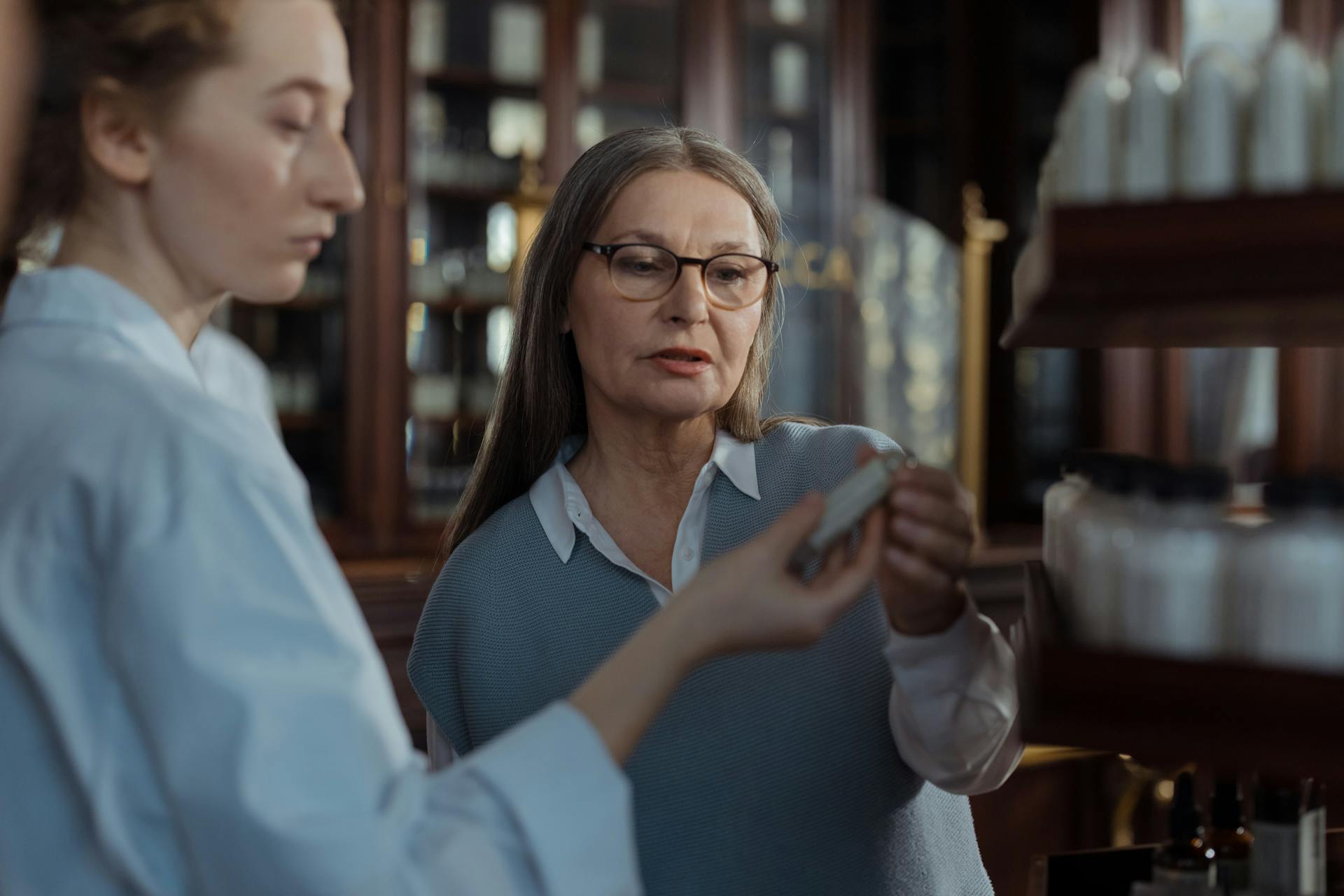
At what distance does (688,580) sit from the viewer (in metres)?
1.36

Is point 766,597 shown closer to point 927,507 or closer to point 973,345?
point 927,507

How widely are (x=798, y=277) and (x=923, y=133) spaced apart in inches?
27.9

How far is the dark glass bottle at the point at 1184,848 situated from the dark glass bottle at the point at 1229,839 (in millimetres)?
18

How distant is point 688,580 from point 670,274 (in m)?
0.34

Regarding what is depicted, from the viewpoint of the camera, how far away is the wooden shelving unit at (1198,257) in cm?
71

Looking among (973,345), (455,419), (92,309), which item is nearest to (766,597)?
(92,309)

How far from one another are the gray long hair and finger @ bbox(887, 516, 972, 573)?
529 millimetres

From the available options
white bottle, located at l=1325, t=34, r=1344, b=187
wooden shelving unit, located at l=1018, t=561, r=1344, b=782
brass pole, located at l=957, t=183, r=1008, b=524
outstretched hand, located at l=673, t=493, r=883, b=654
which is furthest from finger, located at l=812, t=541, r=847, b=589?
brass pole, located at l=957, t=183, r=1008, b=524

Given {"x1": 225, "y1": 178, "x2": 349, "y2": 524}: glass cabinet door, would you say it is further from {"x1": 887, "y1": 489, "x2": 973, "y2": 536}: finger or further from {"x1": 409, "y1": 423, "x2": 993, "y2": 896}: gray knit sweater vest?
{"x1": 887, "y1": 489, "x2": 973, "y2": 536}: finger

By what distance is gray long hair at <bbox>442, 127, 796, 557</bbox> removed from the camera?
1.43 m

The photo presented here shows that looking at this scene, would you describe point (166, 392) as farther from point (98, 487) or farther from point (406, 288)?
point (406, 288)

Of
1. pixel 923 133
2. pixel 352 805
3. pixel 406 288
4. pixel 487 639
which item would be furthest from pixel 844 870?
pixel 923 133

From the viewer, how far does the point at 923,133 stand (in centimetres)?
411

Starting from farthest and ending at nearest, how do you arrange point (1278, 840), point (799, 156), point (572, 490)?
point (799, 156) < point (572, 490) < point (1278, 840)
